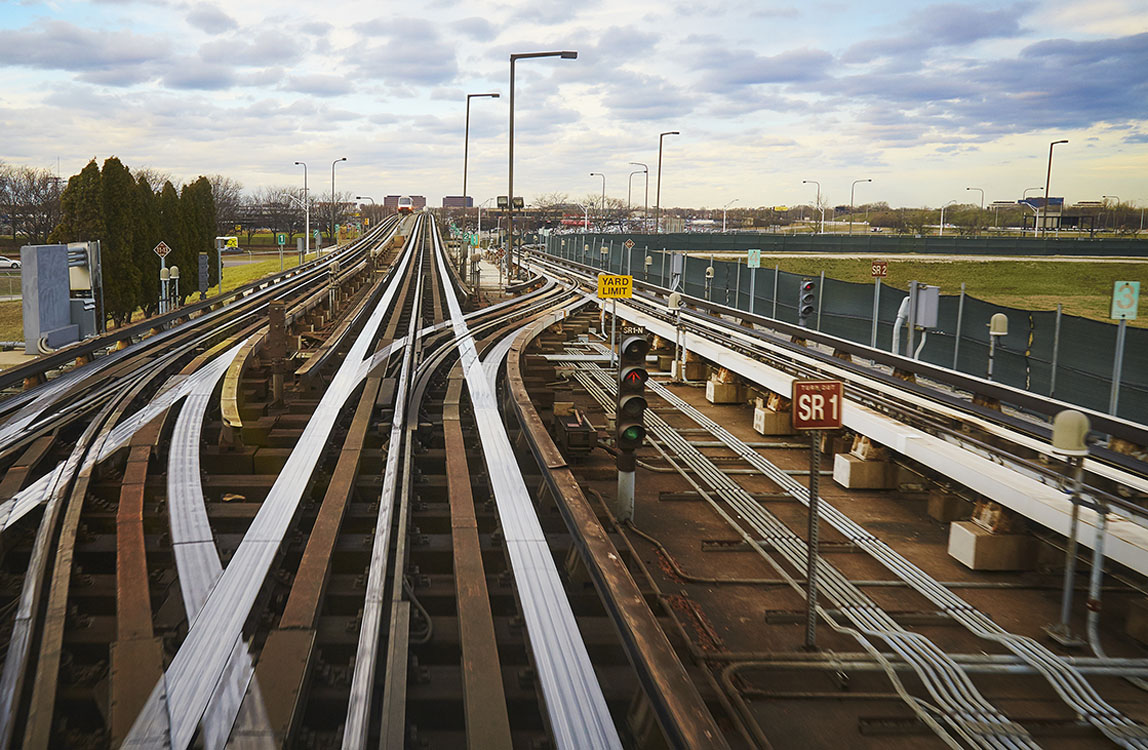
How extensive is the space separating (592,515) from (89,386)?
9.34 m

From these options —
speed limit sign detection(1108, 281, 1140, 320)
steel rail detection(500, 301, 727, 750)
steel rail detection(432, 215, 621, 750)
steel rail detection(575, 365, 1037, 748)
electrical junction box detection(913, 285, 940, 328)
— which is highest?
speed limit sign detection(1108, 281, 1140, 320)

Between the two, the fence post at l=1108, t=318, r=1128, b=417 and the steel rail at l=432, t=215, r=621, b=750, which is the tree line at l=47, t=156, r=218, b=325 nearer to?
the steel rail at l=432, t=215, r=621, b=750

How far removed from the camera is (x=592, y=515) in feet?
26.8

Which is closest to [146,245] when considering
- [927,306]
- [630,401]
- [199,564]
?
[927,306]

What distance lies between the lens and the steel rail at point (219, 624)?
463 cm

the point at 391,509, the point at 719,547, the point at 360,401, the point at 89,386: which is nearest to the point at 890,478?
the point at 719,547

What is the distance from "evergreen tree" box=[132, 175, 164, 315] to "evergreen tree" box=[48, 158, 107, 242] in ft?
5.99

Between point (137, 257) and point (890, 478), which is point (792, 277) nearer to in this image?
point (890, 478)

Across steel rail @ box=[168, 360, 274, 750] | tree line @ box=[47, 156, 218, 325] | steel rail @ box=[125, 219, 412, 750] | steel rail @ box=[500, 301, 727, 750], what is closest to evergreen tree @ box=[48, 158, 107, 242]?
tree line @ box=[47, 156, 218, 325]

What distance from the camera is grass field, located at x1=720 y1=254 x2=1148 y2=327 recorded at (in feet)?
151

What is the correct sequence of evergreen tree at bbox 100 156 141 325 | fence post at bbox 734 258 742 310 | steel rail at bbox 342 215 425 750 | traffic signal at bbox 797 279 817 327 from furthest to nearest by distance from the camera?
evergreen tree at bbox 100 156 141 325
fence post at bbox 734 258 742 310
traffic signal at bbox 797 279 817 327
steel rail at bbox 342 215 425 750

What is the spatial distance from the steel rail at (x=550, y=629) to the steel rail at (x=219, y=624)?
1980mm

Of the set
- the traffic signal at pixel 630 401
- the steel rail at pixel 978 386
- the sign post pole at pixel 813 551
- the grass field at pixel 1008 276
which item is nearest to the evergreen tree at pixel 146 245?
the steel rail at pixel 978 386

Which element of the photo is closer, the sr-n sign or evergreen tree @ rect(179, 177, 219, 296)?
the sr-n sign
